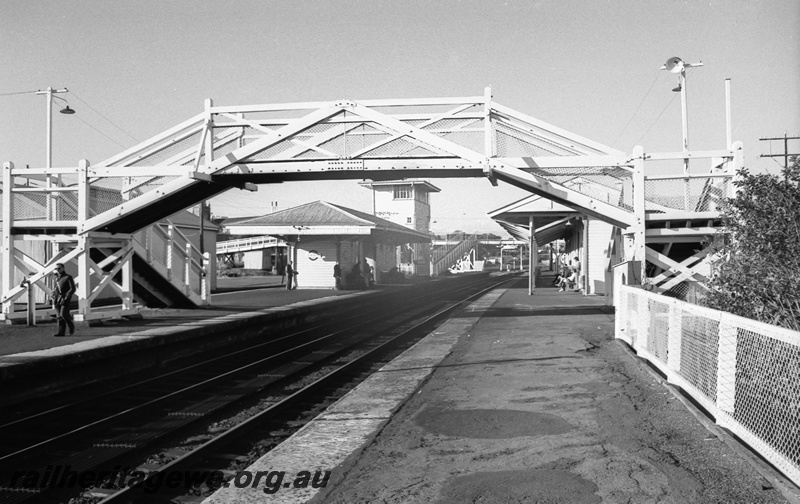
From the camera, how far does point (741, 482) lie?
4949 mm

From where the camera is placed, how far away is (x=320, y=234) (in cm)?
3459

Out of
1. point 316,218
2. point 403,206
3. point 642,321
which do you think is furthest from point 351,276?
point 642,321

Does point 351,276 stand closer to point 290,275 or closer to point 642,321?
point 290,275

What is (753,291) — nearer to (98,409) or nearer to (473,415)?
(473,415)

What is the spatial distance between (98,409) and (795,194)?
369 inches

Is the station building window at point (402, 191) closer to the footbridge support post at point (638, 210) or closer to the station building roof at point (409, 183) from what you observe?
the station building roof at point (409, 183)

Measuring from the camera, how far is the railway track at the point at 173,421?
6.45 meters

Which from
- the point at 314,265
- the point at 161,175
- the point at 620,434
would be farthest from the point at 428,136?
the point at 314,265

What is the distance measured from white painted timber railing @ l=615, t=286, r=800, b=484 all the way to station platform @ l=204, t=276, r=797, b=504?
21 cm

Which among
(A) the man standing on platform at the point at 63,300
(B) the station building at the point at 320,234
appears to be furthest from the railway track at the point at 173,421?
(B) the station building at the point at 320,234

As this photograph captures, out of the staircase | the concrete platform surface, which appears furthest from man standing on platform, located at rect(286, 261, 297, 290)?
the staircase

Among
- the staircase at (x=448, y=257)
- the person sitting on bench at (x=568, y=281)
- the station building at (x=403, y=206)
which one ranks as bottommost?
the person sitting on bench at (x=568, y=281)

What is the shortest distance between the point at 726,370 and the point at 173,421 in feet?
21.0

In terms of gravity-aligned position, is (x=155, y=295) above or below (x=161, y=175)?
below
